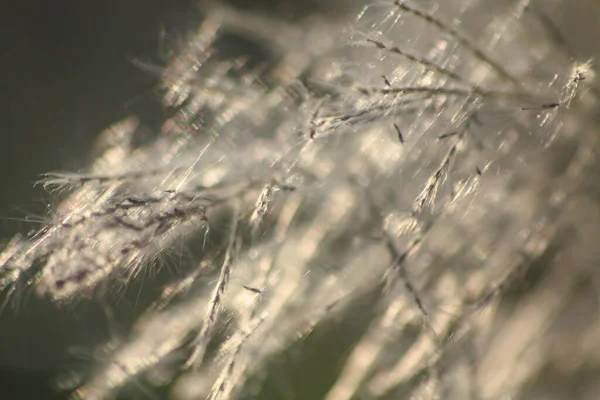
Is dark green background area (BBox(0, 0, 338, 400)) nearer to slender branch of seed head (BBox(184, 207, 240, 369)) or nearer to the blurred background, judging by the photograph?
the blurred background

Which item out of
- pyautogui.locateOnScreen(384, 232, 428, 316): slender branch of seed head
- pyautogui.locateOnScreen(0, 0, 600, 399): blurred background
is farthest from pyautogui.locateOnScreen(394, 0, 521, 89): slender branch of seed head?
pyautogui.locateOnScreen(0, 0, 600, 399): blurred background

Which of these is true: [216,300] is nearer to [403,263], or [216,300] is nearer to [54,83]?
[403,263]

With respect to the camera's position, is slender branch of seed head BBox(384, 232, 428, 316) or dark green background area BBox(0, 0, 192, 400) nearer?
slender branch of seed head BBox(384, 232, 428, 316)

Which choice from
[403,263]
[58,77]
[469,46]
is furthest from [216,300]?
[58,77]

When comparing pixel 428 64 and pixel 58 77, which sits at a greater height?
pixel 58 77

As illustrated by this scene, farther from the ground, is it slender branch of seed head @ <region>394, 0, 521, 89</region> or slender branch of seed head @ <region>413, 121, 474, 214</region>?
slender branch of seed head @ <region>394, 0, 521, 89</region>

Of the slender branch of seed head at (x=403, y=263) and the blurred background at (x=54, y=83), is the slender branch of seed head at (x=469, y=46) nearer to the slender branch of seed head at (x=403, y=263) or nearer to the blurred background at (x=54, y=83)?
the slender branch of seed head at (x=403, y=263)

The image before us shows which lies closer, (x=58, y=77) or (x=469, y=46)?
(x=469, y=46)

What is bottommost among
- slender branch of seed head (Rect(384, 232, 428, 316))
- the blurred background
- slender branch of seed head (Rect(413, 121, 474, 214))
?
slender branch of seed head (Rect(384, 232, 428, 316))

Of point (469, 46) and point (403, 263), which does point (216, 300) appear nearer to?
point (403, 263)

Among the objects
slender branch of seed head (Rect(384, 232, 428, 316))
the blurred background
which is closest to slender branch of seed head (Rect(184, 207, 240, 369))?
slender branch of seed head (Rect(384, 232, 428, 316))

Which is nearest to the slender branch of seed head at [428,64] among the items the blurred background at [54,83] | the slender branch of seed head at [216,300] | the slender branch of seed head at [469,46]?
the slender branch of seed head at [469,46]

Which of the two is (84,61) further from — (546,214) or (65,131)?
(546,214)
